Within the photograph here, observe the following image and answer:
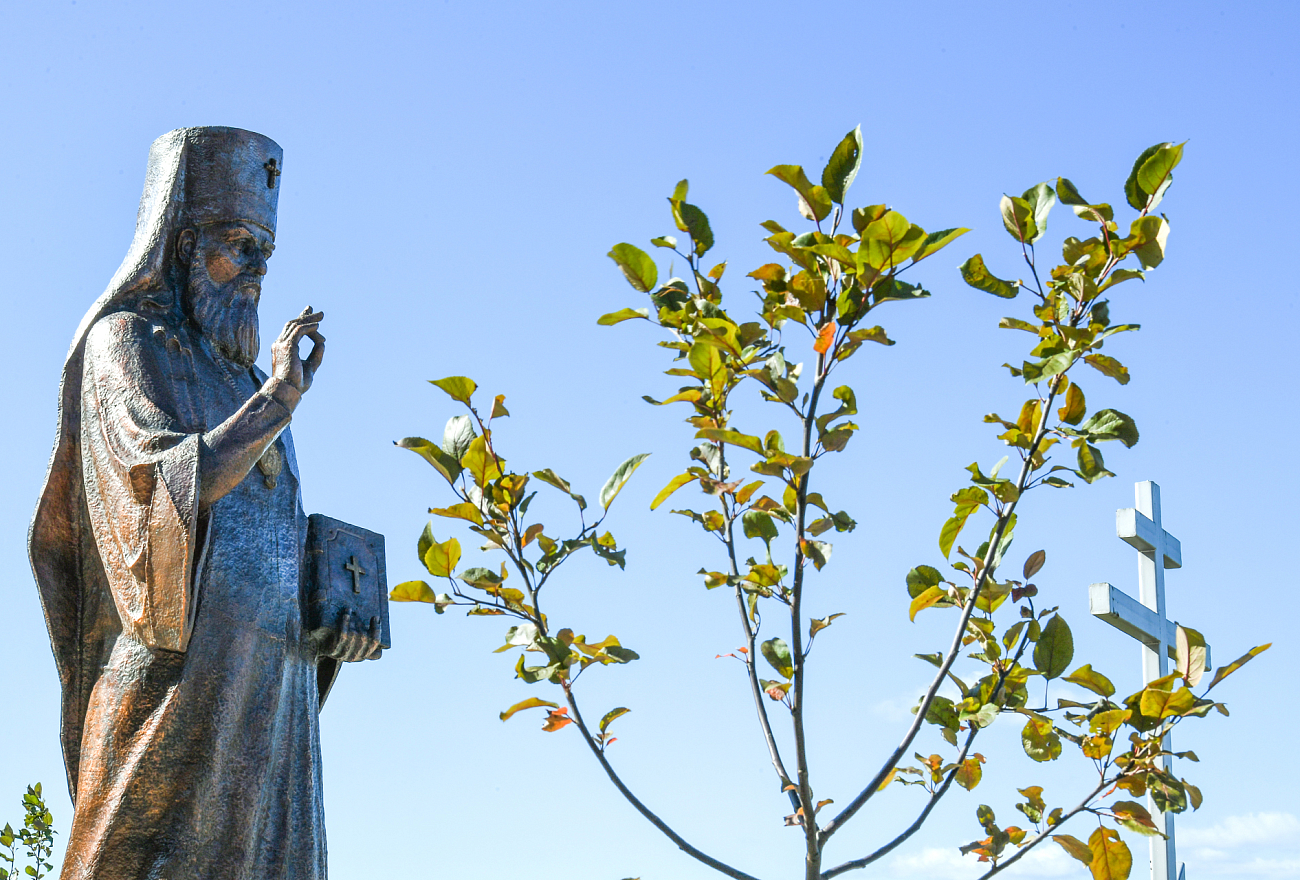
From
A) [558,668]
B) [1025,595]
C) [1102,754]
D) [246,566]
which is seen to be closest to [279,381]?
[246,566]

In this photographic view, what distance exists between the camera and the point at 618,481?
279 cm

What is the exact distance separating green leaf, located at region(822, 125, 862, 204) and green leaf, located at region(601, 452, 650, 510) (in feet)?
2.02

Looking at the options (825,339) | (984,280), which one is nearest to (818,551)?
(825,339)

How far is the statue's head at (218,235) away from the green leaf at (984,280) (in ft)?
7.03

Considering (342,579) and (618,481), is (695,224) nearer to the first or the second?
(618,481)

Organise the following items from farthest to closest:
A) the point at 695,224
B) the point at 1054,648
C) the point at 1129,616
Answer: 1. the point at 1129,616
2. the point at 695,224
3. the point at 1054,648

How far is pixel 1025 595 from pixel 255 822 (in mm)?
2022

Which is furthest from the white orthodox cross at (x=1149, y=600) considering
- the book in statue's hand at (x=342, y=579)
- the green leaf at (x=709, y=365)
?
the green leaf at (x=709, y=365)

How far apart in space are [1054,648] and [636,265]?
1.09 m

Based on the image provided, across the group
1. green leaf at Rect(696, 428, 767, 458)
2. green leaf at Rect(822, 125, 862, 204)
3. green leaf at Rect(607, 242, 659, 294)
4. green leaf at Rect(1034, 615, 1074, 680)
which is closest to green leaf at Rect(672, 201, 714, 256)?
green leaf at Rect(607, 242, 659, 294)

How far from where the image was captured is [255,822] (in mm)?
3645

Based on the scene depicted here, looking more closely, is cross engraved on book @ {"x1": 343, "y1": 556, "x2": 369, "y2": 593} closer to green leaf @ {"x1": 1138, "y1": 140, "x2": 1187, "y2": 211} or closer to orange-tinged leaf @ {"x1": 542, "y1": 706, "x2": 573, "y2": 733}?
orange-tinged leaf @ {"x1": 542, "y1": 706, "x2": 573, "y2": 733}

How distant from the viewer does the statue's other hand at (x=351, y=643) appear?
3.90m

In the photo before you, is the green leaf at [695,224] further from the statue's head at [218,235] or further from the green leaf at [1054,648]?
the statue's head at [218,235]
